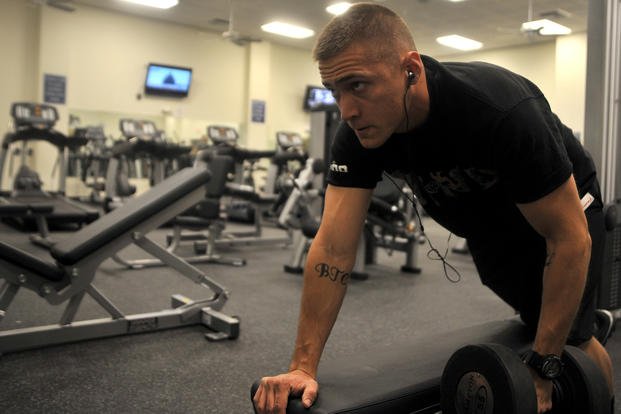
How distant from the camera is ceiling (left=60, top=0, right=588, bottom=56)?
707 cm

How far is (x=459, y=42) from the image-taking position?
9.18m

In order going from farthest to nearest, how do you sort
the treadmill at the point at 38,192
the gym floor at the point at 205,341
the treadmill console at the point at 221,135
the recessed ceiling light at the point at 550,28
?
the recessed ceiling light at the point at 550,28
the treadmill console at the point at 221,135
the treadmill at the point at 38,192
the gym floor at the point at 205,341

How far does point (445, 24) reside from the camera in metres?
8.08

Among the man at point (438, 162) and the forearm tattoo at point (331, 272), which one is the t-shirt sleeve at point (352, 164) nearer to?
the man at point (438, 162)

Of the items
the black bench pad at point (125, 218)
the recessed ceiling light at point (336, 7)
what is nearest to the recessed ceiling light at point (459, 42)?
the recessed ceiling light at point (336, 7)

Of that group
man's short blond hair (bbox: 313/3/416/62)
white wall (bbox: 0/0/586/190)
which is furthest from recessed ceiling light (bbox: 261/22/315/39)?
man's short blond hair (bbox: 313/3/416/62)

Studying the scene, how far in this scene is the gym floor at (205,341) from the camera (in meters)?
1.75

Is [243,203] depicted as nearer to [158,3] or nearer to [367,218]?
[367,218]

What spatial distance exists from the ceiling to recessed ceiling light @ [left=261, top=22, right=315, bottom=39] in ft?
0.63

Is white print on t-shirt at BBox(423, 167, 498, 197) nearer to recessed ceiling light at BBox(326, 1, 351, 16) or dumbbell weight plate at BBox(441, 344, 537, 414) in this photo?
dumbbell weight plate at BBox(441, 344, 537, 414)

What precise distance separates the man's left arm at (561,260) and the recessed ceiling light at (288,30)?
781 centimetres

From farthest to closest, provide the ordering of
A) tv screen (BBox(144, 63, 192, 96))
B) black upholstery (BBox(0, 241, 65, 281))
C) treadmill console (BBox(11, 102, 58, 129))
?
tv screen (BBox(144, 63, 192, 96)), treadmill console (BBox(11, 102, 58, 129)), black upholstery (BBox(0, 241, 65, 281))

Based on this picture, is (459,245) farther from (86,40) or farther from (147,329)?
(86,40)

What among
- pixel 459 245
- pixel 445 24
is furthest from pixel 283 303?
pixel 445 24
